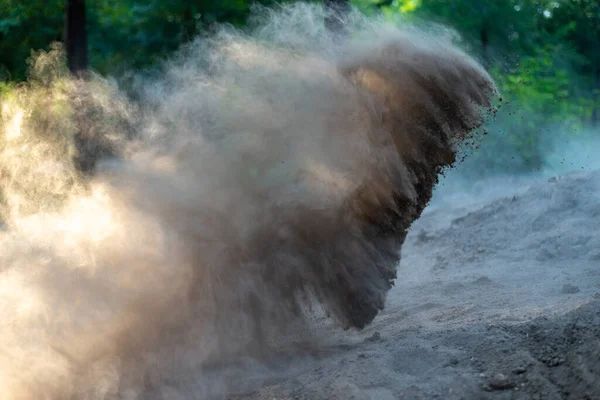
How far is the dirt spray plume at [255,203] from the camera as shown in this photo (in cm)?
489

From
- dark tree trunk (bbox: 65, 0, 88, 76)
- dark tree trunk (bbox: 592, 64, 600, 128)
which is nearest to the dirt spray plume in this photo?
dark tree trunk (bbox: 65, 0, 88, 76)

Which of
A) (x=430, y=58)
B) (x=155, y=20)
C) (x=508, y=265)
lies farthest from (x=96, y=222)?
(x=155, y=20)

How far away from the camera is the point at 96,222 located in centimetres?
506

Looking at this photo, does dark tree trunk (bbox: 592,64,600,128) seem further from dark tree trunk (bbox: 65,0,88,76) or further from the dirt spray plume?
the dirt spray plume

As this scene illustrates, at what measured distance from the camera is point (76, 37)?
11.1 meters

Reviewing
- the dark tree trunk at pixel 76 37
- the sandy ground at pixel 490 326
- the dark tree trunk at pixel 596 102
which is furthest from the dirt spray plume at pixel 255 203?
the dark tree trunk at pixel 596 102

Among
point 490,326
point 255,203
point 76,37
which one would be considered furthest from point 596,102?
point 255,203

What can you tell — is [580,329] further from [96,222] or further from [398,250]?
[96,222]

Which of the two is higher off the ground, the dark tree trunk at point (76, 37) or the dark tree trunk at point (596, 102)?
the dark tree trunk at point (76, 37)

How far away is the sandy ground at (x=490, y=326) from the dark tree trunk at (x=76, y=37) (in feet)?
18.8

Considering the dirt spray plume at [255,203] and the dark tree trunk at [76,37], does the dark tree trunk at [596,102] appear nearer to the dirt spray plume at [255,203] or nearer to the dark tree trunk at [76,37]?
the dark tree trunk at [76,37]

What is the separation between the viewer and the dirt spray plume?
489 cm

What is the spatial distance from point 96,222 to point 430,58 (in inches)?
103

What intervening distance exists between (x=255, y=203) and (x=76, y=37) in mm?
7190
